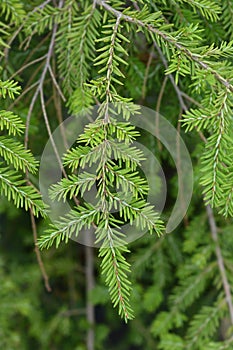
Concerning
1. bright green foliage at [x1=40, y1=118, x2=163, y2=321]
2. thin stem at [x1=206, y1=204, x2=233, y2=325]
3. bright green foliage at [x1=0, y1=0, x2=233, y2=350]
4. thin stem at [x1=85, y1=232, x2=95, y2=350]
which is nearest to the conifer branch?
bright green foliage at [x1=0, y1=0, x2=233, y2=350]

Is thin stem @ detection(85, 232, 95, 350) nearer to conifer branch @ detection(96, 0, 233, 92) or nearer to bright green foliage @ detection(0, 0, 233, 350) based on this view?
bright green foliage @ detection(0, 0, 233, 350)

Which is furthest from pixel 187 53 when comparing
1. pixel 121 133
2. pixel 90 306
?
pixel 90 306

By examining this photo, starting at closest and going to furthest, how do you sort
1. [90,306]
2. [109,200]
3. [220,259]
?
[109,200] < [220,259] < [90,306]

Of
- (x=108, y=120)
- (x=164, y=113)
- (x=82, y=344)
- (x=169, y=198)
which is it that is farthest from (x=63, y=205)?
(x=82, y=344)

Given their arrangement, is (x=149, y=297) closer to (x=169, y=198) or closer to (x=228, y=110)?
(x=169, y=198)

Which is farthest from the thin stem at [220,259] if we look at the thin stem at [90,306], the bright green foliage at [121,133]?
the thin stem at [90,306]

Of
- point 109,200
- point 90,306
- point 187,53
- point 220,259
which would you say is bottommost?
point 90,306

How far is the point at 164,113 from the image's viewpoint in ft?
3.91

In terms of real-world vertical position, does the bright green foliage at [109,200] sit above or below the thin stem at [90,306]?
above

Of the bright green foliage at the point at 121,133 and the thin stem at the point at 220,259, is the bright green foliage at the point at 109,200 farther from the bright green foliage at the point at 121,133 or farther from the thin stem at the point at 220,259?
the thin stem at the point at 220,259

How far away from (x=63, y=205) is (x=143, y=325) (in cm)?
101

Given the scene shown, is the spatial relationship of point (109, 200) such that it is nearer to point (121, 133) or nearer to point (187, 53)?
point (121, 133)

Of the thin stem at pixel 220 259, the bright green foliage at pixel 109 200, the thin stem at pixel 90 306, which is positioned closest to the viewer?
the bright green foliage at pixel 109 200

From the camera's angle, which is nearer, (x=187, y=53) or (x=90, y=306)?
(x=187, y=53)
